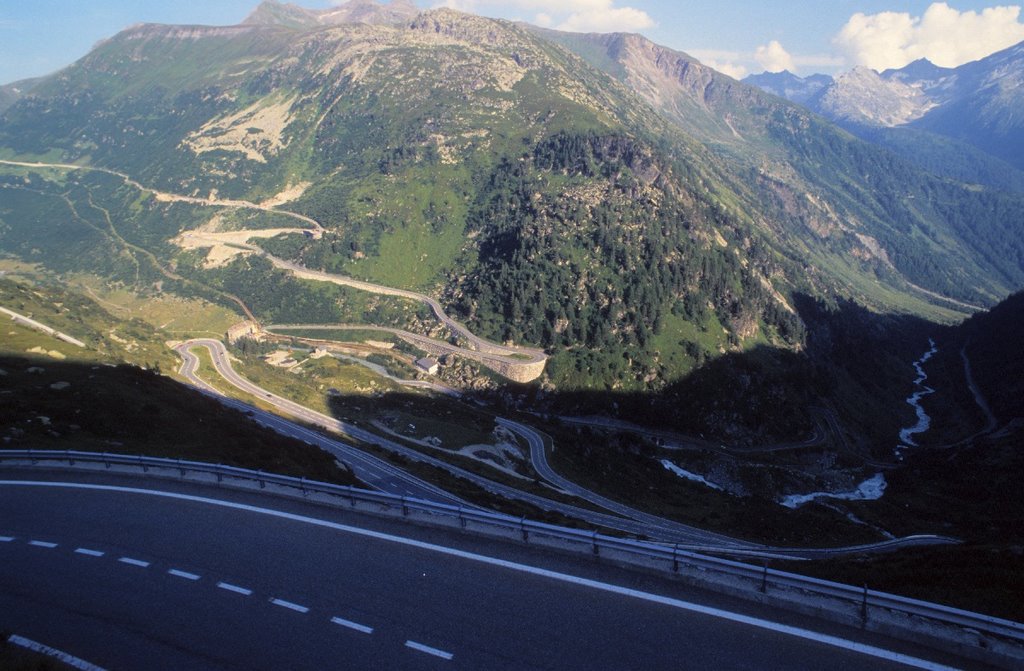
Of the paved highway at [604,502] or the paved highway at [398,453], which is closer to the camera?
the paved highway at [398,453]

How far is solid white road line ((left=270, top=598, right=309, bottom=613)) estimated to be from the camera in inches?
847

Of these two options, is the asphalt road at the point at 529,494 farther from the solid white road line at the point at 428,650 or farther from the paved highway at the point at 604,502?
the solid white road line at the point at 428,650

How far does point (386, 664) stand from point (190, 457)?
30782 millimetres

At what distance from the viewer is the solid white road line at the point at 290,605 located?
2152 centimetres

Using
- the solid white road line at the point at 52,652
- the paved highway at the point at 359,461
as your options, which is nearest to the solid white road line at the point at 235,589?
the solid white road line at the point at 52,652

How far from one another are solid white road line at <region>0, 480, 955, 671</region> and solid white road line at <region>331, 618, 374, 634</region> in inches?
199

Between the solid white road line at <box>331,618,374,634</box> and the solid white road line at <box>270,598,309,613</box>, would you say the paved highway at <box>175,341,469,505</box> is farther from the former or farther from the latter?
the solid white road line at <box>331,618,374,634</box>

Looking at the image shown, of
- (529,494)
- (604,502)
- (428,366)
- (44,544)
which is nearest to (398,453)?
(529,494)

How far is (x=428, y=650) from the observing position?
19422mm

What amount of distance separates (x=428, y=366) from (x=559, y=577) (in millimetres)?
170249

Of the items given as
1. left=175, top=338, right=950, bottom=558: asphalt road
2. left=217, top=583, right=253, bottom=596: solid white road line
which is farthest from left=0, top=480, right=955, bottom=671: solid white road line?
left=175, top=338, right=950, bottom=558: asphalt road

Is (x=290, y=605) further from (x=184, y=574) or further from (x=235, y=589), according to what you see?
(x=184, y=574)

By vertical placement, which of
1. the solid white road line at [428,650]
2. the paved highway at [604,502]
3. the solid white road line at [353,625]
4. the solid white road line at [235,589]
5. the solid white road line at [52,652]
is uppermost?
the solid white road line at [428,650]

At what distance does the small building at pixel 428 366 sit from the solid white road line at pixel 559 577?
156073 mm
